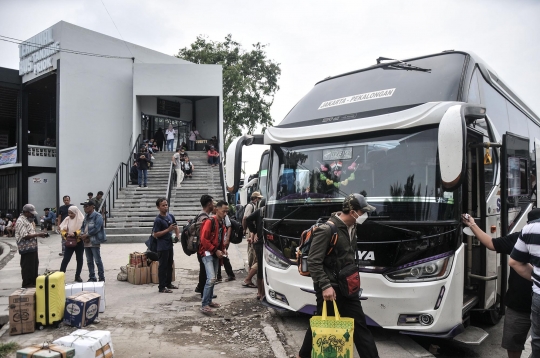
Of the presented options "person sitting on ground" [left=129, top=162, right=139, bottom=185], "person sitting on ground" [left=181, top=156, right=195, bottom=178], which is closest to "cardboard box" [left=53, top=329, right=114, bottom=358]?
"person sitting on ground" [left=129, top=162, right=139, bottom=185]

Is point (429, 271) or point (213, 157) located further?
point (213, 157)

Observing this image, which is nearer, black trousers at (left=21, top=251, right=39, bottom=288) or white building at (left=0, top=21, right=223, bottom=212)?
black trousers at (left=21, top=251, right=39, bottom=288)

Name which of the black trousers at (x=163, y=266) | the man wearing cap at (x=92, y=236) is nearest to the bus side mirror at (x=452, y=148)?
the black trousers at (x=163, y=266)

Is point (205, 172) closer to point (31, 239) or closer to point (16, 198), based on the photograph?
point (16, 198)

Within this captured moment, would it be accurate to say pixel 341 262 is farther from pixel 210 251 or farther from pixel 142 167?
pixel 142 167

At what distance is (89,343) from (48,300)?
1.91m

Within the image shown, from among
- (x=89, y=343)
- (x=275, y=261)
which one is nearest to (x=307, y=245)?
(x=275, y=261)

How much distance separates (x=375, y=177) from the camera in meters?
4.99

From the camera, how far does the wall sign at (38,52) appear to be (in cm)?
2108

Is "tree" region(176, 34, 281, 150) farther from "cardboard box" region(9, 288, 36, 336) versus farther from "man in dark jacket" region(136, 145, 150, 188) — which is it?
"cardboard box" region(9, 288, 36, 336)

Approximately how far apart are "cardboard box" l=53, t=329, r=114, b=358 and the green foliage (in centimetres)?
94

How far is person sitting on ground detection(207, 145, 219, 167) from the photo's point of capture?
874 inches

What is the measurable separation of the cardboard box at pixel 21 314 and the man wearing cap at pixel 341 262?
3692 mm

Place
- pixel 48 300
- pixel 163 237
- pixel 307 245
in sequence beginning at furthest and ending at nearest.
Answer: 1. pixel 163 237
2. pixel 48 300
3. pixel 307 245
